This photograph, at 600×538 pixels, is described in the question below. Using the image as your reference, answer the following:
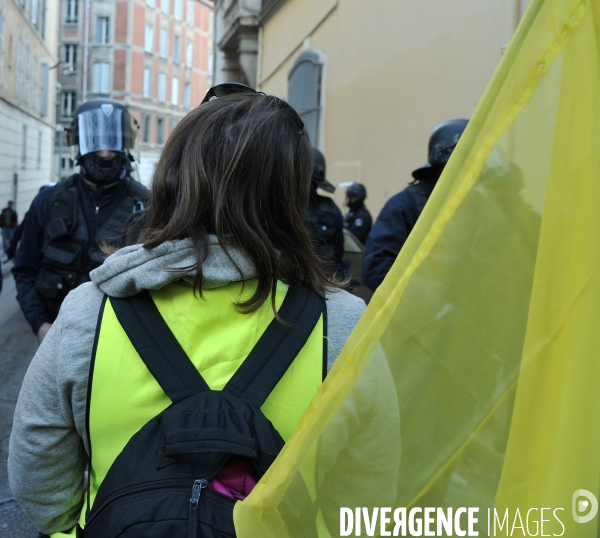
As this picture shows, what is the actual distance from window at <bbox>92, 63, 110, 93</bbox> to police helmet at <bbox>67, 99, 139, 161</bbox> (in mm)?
48786

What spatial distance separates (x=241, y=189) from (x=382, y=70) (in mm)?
7898

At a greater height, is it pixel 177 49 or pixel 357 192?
pixel 177 49

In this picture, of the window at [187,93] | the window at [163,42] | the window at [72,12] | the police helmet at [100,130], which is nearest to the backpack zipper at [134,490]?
the police helmet at [100,130]

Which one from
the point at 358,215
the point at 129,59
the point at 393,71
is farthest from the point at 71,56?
the point at 358,215

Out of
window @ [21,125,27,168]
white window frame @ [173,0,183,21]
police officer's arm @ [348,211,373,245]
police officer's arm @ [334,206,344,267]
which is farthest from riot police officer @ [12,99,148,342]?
white window frame @ [173,0,183,21]

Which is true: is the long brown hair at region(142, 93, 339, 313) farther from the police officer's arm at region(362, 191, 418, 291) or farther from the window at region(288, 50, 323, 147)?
the window at region(288, 50, 323, 147)

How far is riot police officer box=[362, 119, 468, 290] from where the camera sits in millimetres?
3545

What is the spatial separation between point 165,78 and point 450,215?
5385 cm

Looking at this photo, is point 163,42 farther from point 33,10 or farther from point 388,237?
point 388,237

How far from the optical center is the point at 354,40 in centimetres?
974

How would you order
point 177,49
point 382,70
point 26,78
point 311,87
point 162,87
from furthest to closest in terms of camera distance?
point 177,49
point 162,87
point 26,78
point 311,87
point 382,70

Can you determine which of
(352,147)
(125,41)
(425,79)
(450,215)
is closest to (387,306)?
(450,215)

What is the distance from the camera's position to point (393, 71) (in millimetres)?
8438

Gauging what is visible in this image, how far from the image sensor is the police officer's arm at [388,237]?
3547 millimetres
